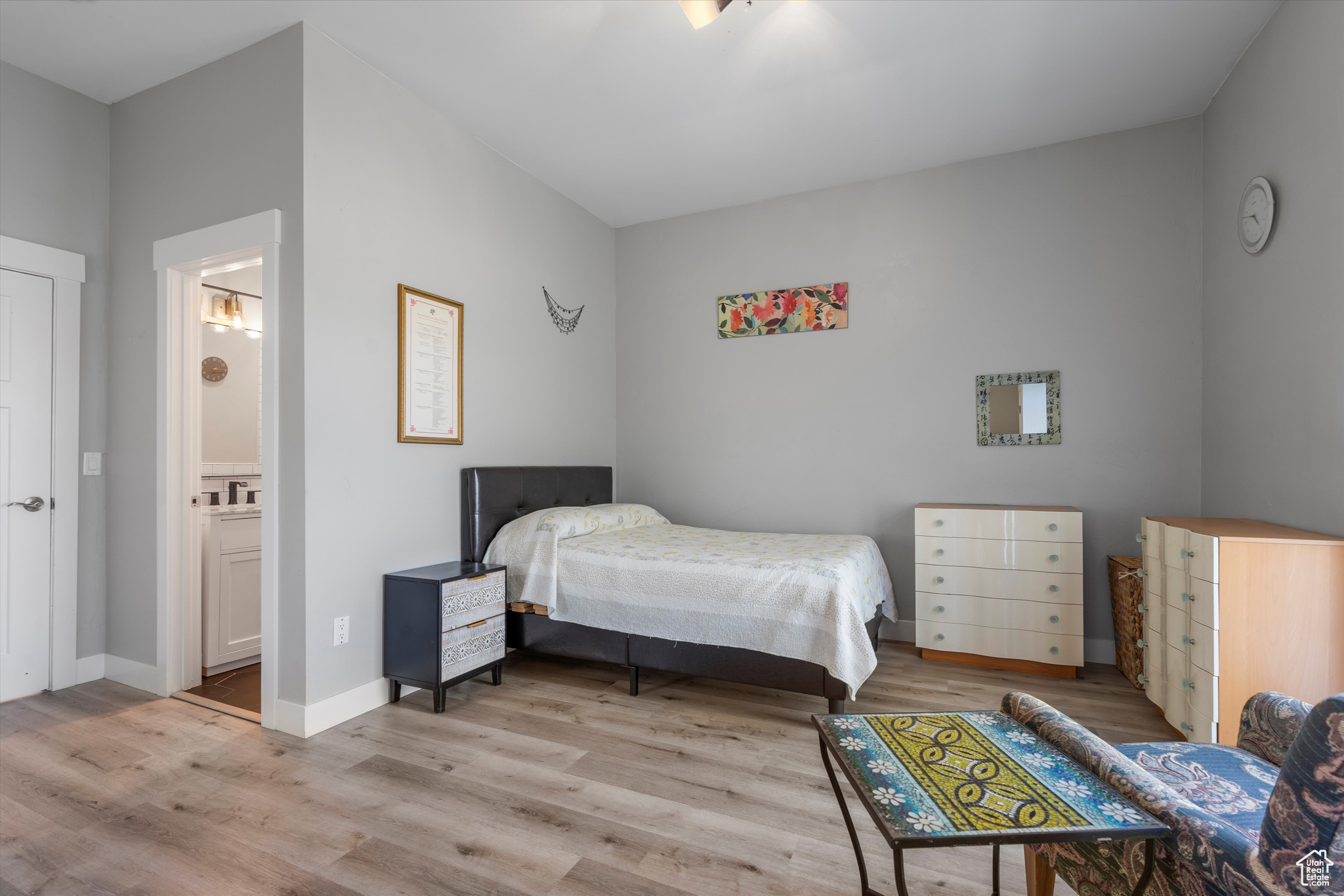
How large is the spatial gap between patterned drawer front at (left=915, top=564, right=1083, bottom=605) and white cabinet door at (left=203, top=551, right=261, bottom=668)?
3625 mm

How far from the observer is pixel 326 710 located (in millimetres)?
2561

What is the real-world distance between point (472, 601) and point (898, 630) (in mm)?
2544

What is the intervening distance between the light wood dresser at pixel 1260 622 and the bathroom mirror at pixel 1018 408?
1404mm

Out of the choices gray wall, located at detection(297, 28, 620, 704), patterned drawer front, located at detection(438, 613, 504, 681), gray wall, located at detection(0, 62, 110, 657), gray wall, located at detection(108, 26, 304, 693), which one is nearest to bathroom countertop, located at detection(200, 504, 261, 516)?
gray wall, located at detection(108, 26, 304, 693)

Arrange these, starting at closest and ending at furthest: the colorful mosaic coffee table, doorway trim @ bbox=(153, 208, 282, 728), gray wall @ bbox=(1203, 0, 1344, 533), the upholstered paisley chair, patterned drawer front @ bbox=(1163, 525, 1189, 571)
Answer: the upholstered paisley chair < the colorful mosaic coffee table < gray wall @ bbox=(1203, 0, 1344, 533) < patterned drawer front @ bbox=(1163, 525, 1189, 571) < doorway trim @ bbox=(153, 208, 282, 728)

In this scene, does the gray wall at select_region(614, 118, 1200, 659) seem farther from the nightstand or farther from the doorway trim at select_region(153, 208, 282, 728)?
the doorway trim at select_region(153, 208, 282, 728)

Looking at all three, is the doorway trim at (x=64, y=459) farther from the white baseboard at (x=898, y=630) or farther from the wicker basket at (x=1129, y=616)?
the wicker basket at (x=1129, y=616)

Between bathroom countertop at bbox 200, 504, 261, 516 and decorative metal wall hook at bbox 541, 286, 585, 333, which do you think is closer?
bathroom countertop at bbox 200, 504, 261, 516

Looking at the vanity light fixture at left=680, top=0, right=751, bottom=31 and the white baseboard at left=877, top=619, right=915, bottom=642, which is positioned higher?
the vanity light fixture at left=680, top=0, right=751, bottom=31

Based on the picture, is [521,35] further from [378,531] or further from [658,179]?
[378,531]

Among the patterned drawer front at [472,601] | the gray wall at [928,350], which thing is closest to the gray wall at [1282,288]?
the gray wall at [928,350]

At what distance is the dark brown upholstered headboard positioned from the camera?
3.30 metres

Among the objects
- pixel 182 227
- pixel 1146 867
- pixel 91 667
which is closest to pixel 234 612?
pixel 91 667

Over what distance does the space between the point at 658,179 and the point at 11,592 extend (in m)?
3.97
